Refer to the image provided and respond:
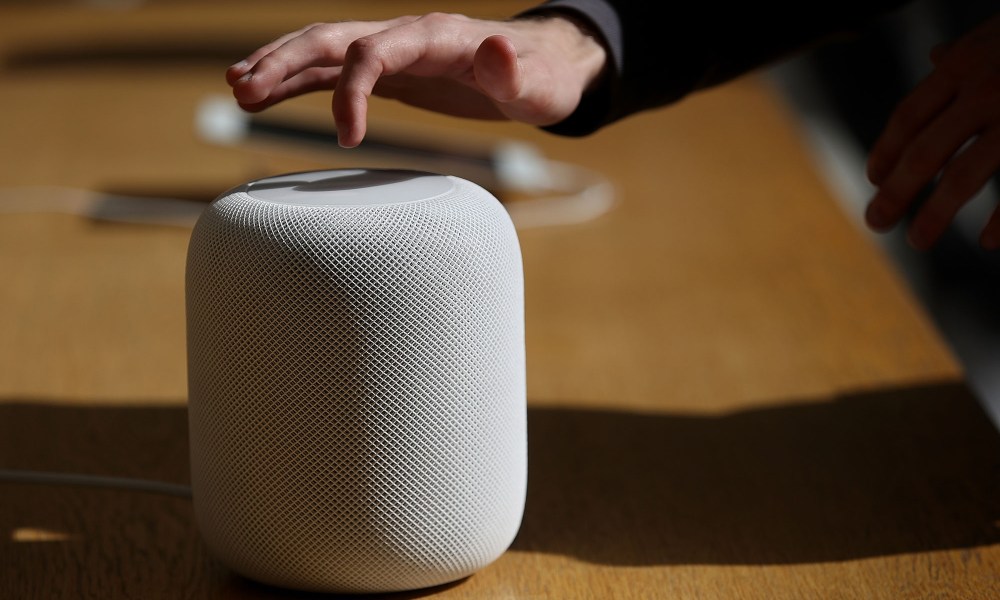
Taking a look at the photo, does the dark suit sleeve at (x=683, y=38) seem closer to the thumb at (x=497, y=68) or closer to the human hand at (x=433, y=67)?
the human hand at (x=433, y=67)

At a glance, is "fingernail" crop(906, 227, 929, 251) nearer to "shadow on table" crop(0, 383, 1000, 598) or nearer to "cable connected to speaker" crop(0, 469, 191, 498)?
"shadow on table" crop(0, 383, 1000, 598)

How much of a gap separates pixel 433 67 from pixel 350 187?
0.09 m

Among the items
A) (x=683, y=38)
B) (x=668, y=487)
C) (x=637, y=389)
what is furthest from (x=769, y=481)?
(x=683, y=38)

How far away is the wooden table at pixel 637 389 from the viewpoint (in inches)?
25.2

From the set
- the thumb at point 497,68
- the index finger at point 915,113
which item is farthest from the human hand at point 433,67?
the index finger at point 915,113

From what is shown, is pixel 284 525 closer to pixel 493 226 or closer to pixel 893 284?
pixel 493 226

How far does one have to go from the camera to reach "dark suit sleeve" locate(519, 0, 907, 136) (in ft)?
2.54

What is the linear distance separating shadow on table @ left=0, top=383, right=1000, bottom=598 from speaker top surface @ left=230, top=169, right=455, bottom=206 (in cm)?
20

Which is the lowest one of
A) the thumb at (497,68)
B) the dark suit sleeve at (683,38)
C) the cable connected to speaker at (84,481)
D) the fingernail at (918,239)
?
the cable connected to speaker at (84,481)

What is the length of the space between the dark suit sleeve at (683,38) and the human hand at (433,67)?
0.6 inches

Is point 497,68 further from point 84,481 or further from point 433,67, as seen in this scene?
point 84,481

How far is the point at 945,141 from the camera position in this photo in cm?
72

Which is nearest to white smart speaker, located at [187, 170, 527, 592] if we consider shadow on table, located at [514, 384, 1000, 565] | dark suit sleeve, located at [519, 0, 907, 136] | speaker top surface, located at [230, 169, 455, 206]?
speaker top surface, located at [230, 169, 455, 206]

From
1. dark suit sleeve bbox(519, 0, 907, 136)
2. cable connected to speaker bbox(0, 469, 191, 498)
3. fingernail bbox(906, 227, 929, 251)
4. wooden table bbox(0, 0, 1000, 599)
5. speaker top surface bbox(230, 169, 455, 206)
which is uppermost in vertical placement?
speaker top surface bbox(230, 169, 455, 206)
